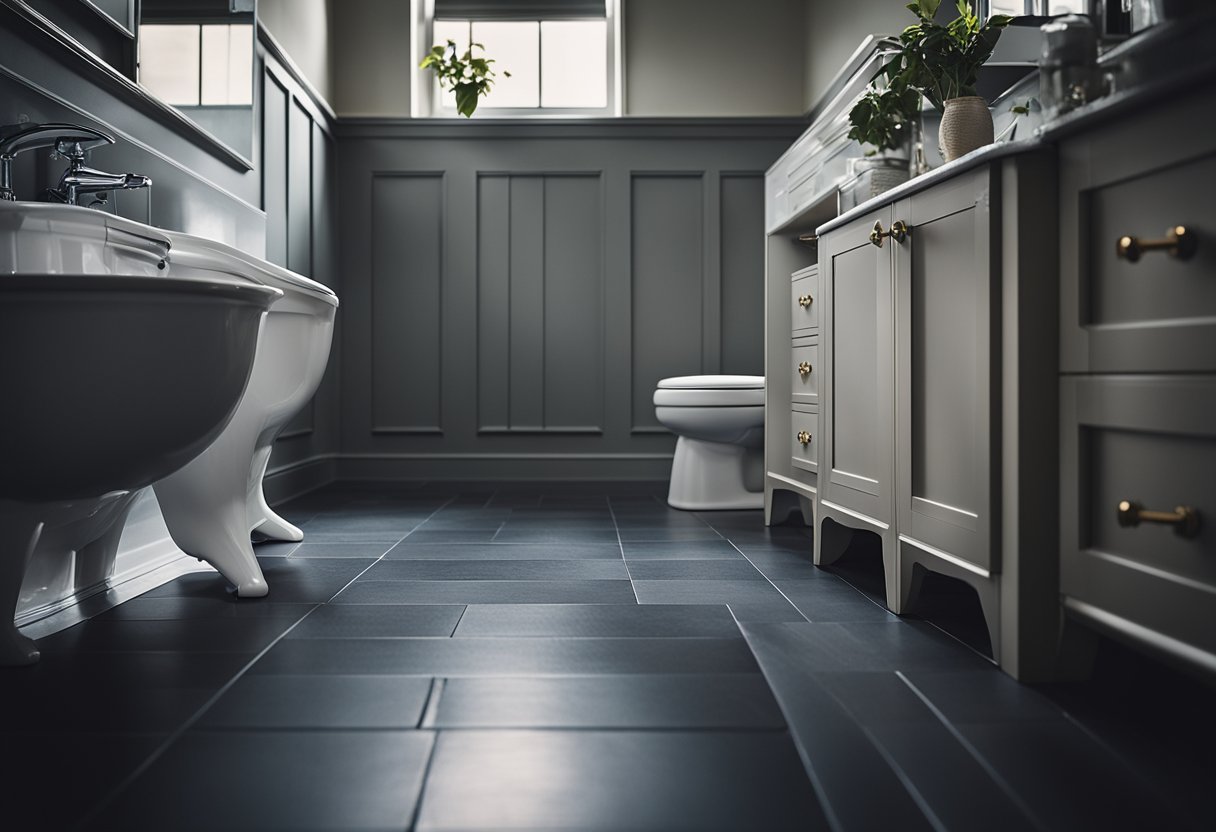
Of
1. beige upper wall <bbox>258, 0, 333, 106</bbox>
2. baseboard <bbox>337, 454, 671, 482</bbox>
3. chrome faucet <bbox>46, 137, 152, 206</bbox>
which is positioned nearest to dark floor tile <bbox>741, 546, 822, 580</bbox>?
chrome faucet <bbox>46, 137, 152, 206</bbox>

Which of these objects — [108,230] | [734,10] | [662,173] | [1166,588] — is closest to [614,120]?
[662,173]

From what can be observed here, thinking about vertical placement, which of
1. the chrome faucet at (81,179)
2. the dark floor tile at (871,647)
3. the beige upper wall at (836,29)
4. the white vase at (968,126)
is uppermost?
the beige upper wall at (836,29)

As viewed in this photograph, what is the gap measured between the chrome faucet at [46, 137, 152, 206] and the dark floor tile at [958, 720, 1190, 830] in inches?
→ 58.6

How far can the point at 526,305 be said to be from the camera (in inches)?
139

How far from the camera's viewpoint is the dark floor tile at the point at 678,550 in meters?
1.91

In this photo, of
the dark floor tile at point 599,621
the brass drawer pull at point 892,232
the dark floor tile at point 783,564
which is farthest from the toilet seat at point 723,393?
the dark floor tile at point 599,621

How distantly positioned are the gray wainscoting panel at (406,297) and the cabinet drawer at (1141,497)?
2.84 metres

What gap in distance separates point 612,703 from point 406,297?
2.81 m

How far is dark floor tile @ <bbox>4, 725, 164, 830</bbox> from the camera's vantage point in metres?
0.72

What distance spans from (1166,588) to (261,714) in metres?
1.00

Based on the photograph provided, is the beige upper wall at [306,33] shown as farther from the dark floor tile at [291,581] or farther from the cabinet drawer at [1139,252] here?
the cabinet drawer at [1139,252]

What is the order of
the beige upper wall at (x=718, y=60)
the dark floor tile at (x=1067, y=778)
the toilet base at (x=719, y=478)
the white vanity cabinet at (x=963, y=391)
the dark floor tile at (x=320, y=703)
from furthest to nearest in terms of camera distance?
the beige upper wall at (x=718, y=60) < the toilet base at (x=719, y=478) < the white vanity cabinet at (x=963, y=391) < the dark floor tile at (x=320, y=703) < the dark floor tile at (x=1067, y=778)

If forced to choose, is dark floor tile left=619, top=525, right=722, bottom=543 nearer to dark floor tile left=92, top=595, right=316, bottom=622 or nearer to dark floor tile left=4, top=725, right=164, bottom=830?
dark floor tile left=92, top=595, right=316, bottom=622

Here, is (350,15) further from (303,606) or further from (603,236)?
(303,606)
